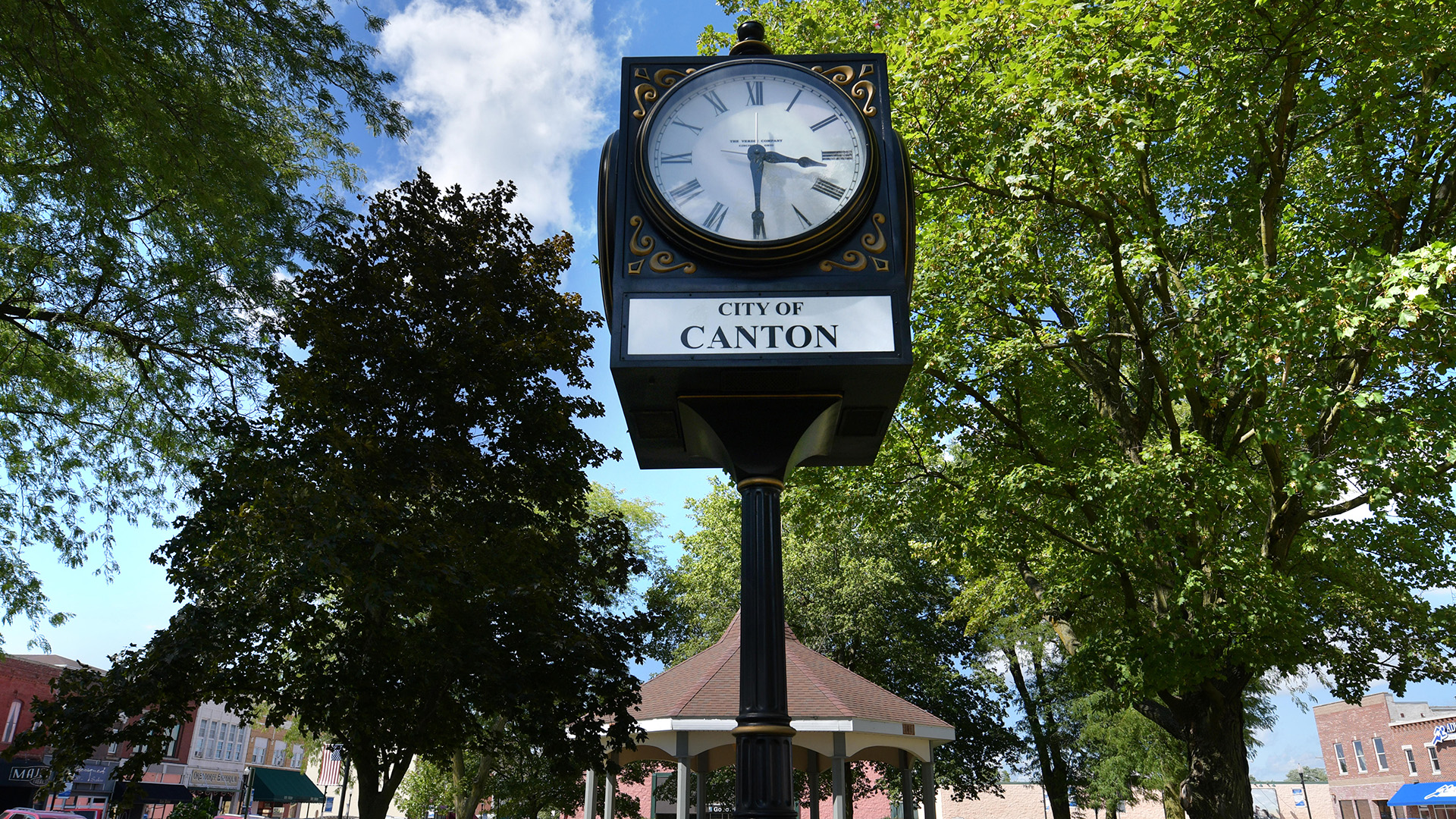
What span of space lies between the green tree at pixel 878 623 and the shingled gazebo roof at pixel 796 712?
28.8ft

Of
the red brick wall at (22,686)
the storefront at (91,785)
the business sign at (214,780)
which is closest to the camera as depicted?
the red brick wall at (22,686)

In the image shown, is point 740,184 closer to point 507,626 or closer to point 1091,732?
point 507,626

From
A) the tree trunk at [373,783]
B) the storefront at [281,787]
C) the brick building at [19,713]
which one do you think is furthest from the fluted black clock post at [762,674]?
the storefront at [281,787]

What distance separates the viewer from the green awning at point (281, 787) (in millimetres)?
39062

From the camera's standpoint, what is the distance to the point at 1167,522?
424 inches

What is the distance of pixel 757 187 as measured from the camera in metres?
3.20

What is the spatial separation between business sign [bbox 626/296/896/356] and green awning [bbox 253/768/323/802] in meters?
43.1

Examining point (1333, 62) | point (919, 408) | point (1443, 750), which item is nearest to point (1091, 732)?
point (919, 408)

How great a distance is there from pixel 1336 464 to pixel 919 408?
200 inches

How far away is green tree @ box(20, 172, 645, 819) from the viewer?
8555 millimetres

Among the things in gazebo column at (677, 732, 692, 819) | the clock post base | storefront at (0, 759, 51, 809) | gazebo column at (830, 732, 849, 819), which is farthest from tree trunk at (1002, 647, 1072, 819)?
storefront at (0, 759, 51, 809)

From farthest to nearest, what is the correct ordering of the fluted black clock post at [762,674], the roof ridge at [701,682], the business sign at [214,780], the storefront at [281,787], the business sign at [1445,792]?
the business sign at [214,780] → the storefront at [281,787] → the business sign at [1445,792] → the roof ridge at [701,682] → the fluted black clock post at [762,674]

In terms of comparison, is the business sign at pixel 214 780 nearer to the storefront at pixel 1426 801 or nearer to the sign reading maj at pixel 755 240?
the sign reading maj at pixel 755 240

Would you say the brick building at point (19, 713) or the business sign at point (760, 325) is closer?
the business sign at point (760, 325)
